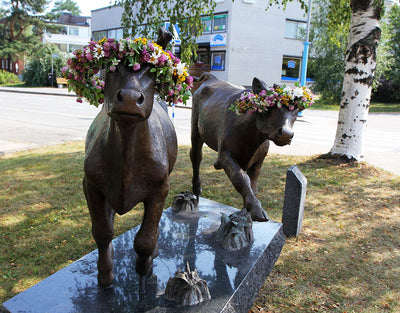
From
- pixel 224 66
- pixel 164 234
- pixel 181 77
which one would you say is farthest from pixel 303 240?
pixel 224 66

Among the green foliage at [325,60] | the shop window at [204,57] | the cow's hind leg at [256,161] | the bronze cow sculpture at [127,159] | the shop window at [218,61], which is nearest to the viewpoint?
the bronze cow sculpture at [127,159]

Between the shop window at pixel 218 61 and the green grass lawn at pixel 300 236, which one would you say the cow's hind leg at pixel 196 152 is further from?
the shop window at pixel 218 61

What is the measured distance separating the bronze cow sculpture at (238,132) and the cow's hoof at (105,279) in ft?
4.63

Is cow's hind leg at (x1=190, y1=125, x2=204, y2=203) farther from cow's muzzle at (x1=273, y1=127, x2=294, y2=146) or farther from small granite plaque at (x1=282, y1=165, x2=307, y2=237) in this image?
cow's muzzle at (x1=273, y1=127, x2=294, y2=146)

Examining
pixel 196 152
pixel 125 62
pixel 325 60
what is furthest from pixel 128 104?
pixel 325 60

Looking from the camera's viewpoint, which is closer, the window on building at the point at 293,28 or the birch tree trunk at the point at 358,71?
the birch tree trunk at the point at 358,71

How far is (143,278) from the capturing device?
119 inches

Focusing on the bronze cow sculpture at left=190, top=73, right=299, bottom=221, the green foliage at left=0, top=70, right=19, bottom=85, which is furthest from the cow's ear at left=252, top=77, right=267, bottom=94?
the green foliage at left=0, top=70, right=19, bottom=85

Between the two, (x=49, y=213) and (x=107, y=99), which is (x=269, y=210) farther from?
(x=107, y=99)

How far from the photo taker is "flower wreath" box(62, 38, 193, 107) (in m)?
2.11

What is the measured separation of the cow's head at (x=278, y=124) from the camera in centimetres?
330

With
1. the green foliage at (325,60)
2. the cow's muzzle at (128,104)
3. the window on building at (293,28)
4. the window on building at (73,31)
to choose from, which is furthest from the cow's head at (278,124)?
the window on building at (73,31)

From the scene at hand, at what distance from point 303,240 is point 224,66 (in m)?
26.3

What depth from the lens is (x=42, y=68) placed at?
37719mm
